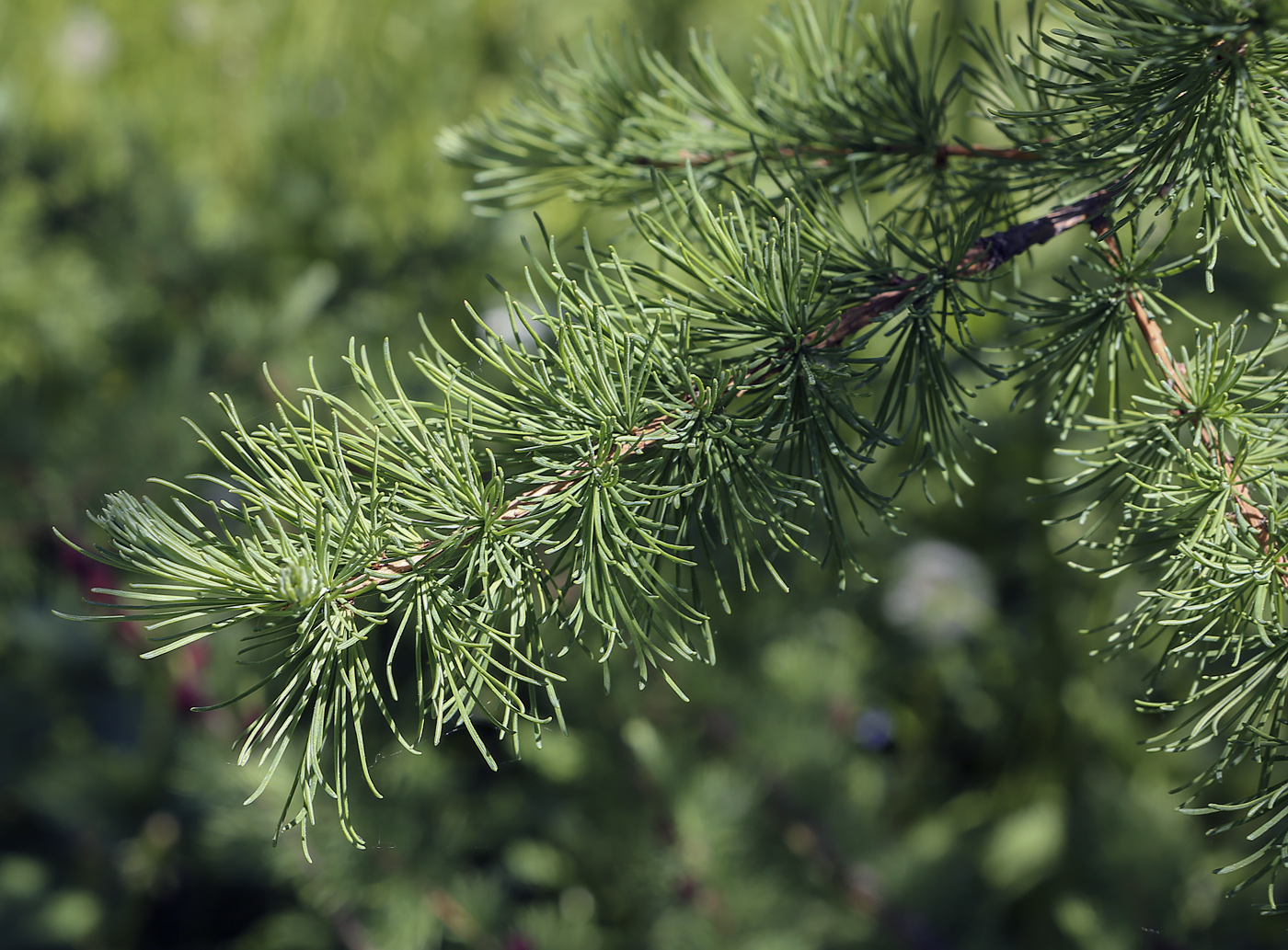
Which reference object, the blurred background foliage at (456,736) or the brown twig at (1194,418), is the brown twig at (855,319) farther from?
the blurred background foliage at (456,736)

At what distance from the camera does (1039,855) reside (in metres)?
0.79

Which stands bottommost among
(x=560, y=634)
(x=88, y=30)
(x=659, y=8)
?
(x=560, y=634)

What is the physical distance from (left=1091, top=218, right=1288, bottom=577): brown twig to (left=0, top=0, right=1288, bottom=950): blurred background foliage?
46cm

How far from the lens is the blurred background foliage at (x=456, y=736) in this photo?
26.6 inches

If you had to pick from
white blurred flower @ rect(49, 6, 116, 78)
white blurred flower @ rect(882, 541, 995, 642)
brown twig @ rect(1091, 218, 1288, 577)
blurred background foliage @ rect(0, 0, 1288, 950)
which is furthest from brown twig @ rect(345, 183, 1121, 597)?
white blurred flower @ rect(49, 6, 116, 78)

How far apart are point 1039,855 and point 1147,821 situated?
16 centimetres

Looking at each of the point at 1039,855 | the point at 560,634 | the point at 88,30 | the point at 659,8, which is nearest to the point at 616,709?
the point at 560,634

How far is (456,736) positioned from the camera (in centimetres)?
80

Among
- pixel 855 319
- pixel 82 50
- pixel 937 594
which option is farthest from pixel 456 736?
pixel 82 50

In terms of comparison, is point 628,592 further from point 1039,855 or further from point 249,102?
point 249,102

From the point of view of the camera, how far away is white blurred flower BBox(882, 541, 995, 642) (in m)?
0.97

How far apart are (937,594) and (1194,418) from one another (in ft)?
2.44

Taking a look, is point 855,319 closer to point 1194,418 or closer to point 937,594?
point 1194,418

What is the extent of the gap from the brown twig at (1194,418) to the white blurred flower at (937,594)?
0.70 meters
